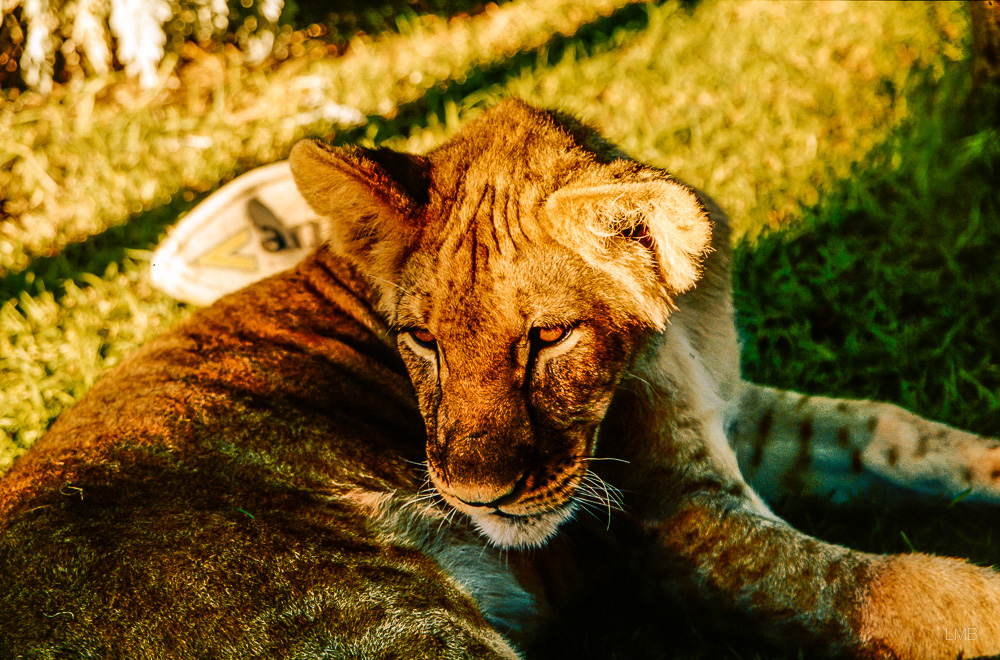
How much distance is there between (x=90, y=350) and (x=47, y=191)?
2.16 metres

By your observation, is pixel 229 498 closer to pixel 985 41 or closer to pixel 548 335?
pixel 548 335

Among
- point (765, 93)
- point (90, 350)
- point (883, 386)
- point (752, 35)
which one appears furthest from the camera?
point (752, 35)

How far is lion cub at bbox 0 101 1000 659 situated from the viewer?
2262mm

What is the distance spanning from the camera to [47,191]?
5.88 metres

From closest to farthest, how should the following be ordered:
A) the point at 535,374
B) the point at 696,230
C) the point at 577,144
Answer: the point at 696,230 → the point at 535,374 → the point at 577,144

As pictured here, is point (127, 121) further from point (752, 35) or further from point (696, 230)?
point (696, 230)

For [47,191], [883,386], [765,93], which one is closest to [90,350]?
[47,191]

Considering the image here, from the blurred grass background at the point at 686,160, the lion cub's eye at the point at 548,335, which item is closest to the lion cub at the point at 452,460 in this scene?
the lion cub's eye at the point at 548,335

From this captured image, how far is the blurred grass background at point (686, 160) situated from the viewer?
3803 mm

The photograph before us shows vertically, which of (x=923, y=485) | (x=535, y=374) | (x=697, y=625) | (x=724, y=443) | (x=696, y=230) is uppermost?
(x=696, y=230)

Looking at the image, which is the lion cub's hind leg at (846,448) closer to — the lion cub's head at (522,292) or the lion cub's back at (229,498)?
the lion cub's head at (522,292)

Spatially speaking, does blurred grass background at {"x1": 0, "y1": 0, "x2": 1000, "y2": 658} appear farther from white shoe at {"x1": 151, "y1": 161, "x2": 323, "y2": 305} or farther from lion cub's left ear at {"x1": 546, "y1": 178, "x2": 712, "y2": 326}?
lion cub's left ear at {"x1": 546, "y1": 178, "x2": 712, "y2": 326}

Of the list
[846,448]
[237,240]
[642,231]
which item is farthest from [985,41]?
[237,240]

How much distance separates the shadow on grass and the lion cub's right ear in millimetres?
2550
